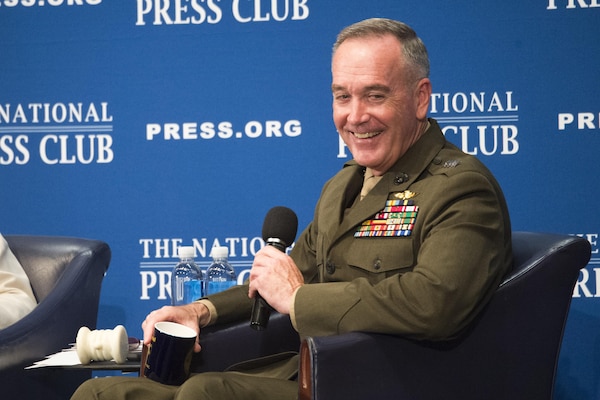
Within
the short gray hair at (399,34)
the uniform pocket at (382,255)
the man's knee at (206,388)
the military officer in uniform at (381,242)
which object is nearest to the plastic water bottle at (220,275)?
the military officer in uniform at (381,242)

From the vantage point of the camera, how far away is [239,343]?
2.55 meters

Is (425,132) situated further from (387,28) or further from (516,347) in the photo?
(516,347)

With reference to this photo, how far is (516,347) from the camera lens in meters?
2.17

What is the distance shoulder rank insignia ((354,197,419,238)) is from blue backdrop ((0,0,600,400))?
1.32m

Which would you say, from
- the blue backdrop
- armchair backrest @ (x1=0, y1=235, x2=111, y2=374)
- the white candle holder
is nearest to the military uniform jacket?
the white candle holder

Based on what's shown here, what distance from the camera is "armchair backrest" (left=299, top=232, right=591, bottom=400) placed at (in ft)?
6.52

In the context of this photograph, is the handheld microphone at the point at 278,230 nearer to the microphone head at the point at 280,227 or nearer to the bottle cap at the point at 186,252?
the microphone head at the point at 280,227

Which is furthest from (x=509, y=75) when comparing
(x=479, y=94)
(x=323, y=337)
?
(x=323, y=337)

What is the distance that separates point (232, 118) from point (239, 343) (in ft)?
4.83

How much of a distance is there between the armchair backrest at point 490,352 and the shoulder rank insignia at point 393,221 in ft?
0.97

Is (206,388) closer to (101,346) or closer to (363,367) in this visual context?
(363,367)

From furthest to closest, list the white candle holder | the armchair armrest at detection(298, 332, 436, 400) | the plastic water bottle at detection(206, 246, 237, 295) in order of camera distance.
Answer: the plastic water bottle at detection(206, 246, 237, 295)
the white candle holder
the armchair armrest at detection(298, 332, 436, 400)

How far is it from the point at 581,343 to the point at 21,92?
2.65 metres

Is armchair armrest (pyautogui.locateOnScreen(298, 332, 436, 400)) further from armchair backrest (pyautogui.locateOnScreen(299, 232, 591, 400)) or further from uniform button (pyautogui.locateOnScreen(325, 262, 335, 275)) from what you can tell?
uniform button (pyautogui.locateOnScreen(325, 262, 335, 275))
